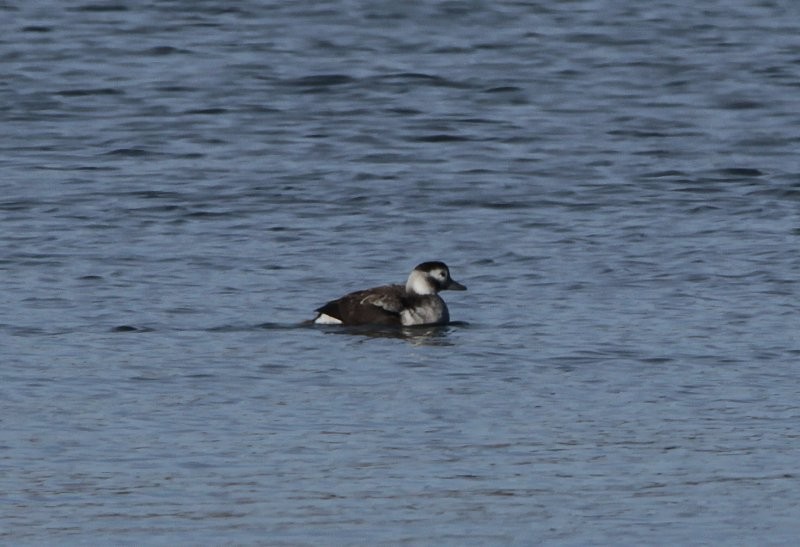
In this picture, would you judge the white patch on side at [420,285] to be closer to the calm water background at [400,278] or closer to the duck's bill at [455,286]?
the duck's bill at [455,286]

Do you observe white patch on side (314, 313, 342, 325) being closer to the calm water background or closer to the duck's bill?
the calm water background

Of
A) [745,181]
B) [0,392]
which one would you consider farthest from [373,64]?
[0,392]

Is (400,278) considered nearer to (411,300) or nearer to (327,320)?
(411,300)

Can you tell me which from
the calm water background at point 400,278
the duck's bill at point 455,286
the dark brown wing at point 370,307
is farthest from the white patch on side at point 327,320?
the duck's bill at point 455,286

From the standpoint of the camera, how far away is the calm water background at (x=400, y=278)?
9344mm

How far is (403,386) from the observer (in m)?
11.9

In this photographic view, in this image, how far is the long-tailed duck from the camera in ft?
46.7

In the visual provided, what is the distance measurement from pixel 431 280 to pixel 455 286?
0.83 ft

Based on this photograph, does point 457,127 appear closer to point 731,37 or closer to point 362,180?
point 362,180

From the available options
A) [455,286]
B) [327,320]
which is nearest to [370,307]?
[327,320]

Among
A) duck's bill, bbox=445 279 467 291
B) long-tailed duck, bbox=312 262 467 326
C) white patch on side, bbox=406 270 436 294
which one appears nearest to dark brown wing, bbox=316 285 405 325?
long-tailed duck, bbox=312 262 467 326

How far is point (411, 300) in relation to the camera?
1457 centimetres

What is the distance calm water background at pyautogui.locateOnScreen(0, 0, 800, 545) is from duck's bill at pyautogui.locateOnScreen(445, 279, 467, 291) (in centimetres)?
22

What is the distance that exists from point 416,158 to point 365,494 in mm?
11797
